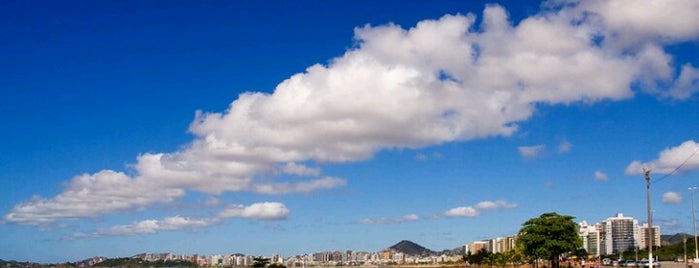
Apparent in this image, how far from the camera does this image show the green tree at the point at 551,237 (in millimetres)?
89688

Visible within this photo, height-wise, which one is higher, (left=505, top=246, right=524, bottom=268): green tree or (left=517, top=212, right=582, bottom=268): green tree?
(left=517, top=212, right=582, bottom=268): green tree

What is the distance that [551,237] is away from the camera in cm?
9094

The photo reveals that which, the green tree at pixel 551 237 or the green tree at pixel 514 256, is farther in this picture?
the green tree at pixel 514 256

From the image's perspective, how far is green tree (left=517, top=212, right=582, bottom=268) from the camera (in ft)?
294

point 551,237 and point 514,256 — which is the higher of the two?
point 551,237

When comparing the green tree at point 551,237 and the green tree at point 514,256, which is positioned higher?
the green tree at point 551,237

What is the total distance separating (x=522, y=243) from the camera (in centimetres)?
9344

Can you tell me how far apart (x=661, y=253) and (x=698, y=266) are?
9084cm

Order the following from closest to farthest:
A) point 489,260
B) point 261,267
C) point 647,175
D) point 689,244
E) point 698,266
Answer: point 647,175, point 698,266, point 261,267, point 689,244, point 489,260

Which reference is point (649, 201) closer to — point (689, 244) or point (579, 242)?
point (579, 242)

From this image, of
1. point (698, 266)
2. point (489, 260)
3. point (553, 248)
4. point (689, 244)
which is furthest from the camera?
point (489, 260)

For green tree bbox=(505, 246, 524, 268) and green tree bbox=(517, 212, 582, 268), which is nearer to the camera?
green tree bbox=(517, 212, 582, 268)

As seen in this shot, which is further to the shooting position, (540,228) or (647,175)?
(540,228)

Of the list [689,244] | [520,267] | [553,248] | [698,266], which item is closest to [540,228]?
[553,248]
